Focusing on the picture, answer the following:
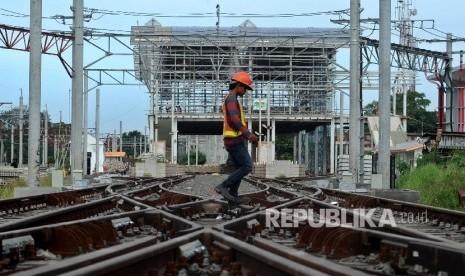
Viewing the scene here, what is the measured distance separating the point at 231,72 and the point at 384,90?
3423 centimetres

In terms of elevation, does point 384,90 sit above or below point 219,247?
above

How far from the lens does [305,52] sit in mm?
52875

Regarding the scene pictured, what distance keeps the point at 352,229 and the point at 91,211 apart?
4288 mm

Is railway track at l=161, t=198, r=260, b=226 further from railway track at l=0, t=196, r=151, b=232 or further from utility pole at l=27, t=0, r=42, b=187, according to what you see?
utility pole at l=27, t=0, r=42, b=187

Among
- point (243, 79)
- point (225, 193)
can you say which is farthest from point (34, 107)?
point (243, 79)

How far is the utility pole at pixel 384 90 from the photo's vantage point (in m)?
16.5

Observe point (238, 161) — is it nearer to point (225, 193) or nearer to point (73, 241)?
point (225, 193)

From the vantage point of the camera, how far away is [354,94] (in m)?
20.8

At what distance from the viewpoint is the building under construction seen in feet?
164

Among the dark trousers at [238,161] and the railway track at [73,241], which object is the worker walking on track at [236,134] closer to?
the dark trousers at [238,161]

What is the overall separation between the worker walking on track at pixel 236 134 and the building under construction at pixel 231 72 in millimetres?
39828

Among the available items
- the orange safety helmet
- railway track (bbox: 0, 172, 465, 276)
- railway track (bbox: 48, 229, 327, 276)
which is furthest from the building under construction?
railway track (bbox: 48, 229, 327, 276)

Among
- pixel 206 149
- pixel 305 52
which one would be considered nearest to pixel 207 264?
pixel 305 52

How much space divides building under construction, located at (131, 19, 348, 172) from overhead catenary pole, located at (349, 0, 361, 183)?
86.7ft
